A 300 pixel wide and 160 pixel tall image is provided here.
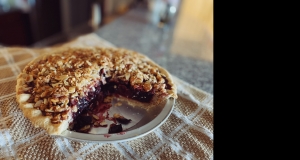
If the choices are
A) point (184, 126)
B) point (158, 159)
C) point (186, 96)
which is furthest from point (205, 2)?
point (158, 159)

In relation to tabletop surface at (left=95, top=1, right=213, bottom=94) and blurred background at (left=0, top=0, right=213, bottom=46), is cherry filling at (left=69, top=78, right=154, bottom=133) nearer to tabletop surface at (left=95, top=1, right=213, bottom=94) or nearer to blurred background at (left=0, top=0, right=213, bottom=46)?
→ tabletop surface at (left=95, top=1, right=213, bottom=94)

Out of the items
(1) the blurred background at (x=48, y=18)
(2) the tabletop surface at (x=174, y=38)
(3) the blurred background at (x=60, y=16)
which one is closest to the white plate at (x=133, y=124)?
Result: (2) the tabletop surface at (x=174, y=38)

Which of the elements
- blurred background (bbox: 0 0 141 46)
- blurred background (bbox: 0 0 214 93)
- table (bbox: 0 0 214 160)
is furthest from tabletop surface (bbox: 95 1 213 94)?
blurred background (bbox: 0 0 141 46)

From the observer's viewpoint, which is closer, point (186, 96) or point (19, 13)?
point (186, 96)

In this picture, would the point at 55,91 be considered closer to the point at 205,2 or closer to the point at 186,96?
the point at 186,96
